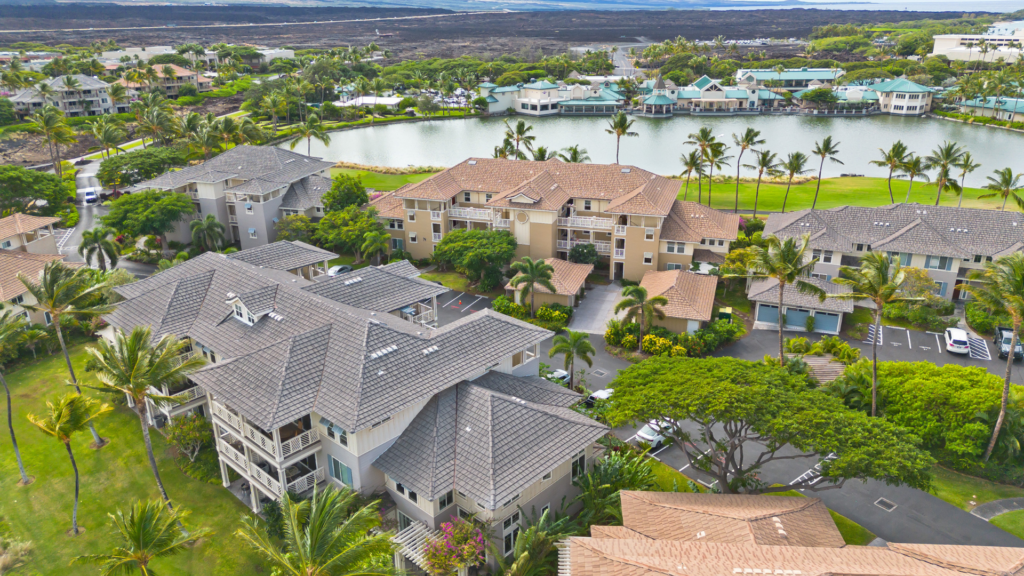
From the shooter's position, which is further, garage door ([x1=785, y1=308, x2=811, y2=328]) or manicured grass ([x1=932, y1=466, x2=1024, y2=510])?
garage door ([x1=785, y1=308, x2=811, y2=328])

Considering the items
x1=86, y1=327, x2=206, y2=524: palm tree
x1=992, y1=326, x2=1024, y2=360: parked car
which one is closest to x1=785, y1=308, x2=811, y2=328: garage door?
x1=992, y1=326, x2=1024, y2=360: parked car

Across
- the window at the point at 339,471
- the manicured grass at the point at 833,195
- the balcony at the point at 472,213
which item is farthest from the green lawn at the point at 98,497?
the manicured grass at the point at 833,195

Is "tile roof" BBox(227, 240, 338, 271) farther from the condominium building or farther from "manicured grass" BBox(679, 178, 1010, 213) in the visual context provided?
"manicured grass" BBox(679, 178, 1010, 213)

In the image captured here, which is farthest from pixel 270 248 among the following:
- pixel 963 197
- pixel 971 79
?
pixel 971 79

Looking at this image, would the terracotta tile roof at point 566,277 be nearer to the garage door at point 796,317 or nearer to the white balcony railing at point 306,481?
the garage door at point 796,317

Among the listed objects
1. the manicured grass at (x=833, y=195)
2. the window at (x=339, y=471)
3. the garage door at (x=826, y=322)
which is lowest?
the garage door at (x=826, y=322)

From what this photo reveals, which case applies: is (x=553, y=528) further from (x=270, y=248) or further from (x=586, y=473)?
(x=270, y=248)

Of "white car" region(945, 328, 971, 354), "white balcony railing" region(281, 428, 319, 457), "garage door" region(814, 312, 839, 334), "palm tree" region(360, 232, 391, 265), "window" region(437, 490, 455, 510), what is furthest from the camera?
"palm tree" region(360, 232, 391, 265)
